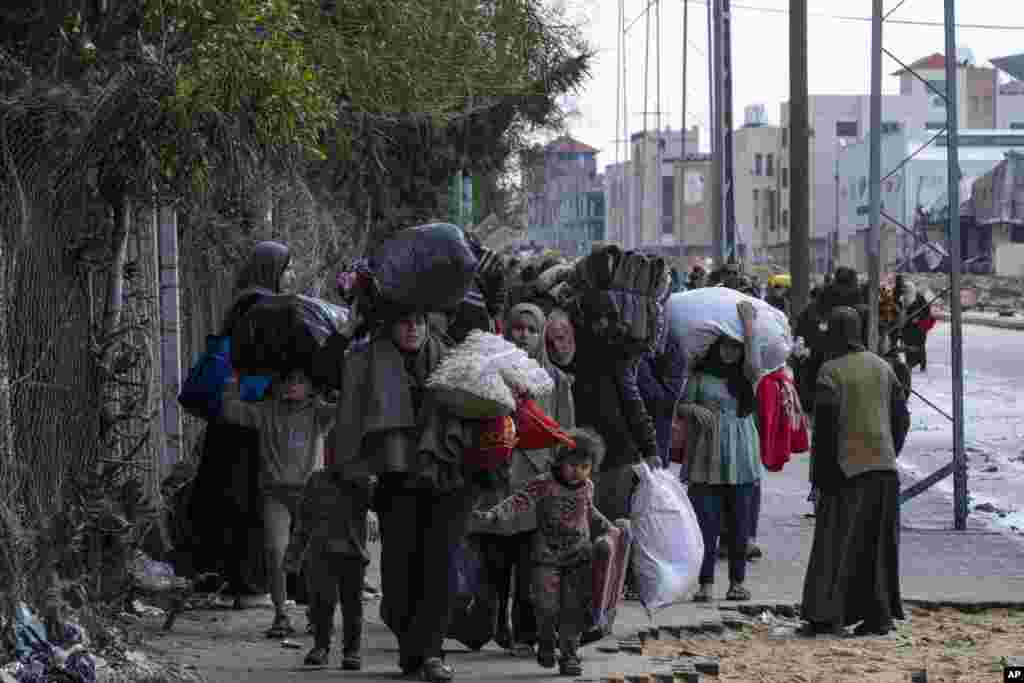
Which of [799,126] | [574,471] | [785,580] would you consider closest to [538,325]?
[574,471]

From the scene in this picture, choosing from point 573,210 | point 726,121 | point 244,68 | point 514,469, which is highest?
point 573,210

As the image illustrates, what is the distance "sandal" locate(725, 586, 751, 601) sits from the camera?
1111 cm

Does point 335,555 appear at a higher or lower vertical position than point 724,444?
lower

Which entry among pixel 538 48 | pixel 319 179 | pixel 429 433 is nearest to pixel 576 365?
pixel 429 433

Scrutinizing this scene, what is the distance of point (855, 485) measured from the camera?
10.3 meters

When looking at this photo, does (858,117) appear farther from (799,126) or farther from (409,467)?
(409,467)

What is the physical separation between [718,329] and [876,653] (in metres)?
2.07

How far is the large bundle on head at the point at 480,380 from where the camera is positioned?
793cm

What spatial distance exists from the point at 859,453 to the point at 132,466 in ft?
11.9

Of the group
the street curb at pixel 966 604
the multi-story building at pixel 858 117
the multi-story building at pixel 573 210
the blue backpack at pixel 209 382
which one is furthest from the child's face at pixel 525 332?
the multi-story building at pixel 858 117

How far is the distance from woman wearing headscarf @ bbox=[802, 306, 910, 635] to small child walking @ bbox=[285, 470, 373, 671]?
2.86 metres

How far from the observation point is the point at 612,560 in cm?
869

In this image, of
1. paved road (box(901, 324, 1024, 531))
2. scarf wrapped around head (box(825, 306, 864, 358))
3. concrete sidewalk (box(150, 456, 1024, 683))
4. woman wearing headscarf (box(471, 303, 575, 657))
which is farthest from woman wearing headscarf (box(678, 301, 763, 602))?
paved road (box(901, 324, 1024, 531))

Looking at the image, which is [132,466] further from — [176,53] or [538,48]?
[538,48]
